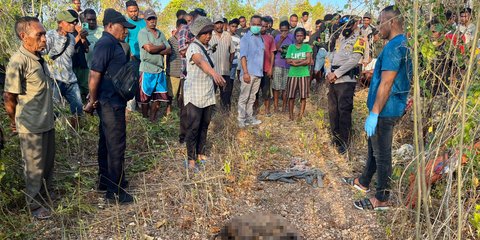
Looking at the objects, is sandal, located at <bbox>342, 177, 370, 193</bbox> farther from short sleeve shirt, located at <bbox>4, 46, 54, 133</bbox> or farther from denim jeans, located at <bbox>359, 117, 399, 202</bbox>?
short sleeve shirt, located at <bbox>4, 46, 54, 133</bbox>

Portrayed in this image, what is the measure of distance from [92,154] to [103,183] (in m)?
1.02

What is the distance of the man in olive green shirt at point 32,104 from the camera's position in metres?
2.89

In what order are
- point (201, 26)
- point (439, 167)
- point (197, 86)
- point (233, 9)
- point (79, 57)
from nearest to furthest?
point (439, 167), point (201, 26), point (197, 86), point (79, 57), point (233, 9)

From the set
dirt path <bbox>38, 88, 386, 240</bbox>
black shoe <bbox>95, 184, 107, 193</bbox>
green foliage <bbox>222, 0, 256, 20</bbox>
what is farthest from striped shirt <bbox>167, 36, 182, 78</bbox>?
green foliage <bbox>222, 0, 256, 20</bbox>

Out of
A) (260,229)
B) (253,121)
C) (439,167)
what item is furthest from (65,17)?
(439,167)

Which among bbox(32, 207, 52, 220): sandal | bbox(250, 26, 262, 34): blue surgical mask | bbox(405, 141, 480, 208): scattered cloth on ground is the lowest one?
bbox(32, 207, 52, 220): sandal

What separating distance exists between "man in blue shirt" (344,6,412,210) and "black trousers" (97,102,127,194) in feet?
7.16

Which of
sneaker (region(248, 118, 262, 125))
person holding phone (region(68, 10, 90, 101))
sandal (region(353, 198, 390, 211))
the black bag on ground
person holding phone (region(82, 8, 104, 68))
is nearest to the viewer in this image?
the black bag on ground

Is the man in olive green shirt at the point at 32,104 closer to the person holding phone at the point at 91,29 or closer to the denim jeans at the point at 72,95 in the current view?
the denim jeans at the point at 72,95

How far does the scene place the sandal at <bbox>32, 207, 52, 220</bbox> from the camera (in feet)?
10.1

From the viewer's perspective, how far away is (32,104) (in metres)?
2.97

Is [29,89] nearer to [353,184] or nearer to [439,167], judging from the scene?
[353,184]

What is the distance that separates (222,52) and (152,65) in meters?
1.13

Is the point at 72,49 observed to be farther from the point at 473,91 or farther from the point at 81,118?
the point at 473,91
